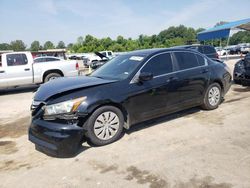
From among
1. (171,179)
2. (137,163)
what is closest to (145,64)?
(137,163)

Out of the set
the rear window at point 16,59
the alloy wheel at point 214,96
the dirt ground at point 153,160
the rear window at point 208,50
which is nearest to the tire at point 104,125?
the dirt ground at point 153,160

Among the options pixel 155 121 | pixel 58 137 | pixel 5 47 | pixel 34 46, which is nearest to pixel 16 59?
pixel 155 121

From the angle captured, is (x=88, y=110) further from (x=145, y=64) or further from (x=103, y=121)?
(x=145, y=64)

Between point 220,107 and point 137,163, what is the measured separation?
12.0 ft

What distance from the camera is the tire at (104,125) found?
4.14m

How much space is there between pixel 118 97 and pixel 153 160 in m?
1.26

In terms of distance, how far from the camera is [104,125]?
4297mm

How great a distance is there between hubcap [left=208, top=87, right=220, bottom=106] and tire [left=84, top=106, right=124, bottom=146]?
2.64m

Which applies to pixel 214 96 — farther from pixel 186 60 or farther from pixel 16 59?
pixel 16 59

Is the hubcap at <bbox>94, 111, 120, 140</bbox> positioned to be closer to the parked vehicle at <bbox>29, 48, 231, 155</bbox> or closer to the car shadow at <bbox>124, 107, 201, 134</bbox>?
the parked vehicle at <bbox>29, 48, 231, 155</bbox>

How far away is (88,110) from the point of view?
4062 millimetres

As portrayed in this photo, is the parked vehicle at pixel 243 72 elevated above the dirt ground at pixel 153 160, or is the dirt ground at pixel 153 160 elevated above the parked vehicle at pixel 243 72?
the parked vehicle at pixel 243 72

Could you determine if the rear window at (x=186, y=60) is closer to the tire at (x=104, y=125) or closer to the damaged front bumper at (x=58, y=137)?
the tire at (x=104, y=125)

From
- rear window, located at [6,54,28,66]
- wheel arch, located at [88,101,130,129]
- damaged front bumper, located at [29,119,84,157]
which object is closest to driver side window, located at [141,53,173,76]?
wheel arch, located at [88,101,130,129]
